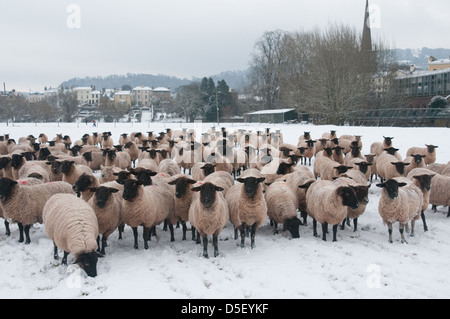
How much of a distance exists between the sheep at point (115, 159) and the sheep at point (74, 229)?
6.73 m

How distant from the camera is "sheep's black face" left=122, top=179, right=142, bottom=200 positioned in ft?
23.3

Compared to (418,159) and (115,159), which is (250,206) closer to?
(418,159)

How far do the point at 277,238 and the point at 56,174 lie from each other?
7.60 meters

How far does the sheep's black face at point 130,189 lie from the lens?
7.10 metres

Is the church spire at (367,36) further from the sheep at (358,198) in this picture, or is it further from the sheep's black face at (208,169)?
the sheep at (358,198)

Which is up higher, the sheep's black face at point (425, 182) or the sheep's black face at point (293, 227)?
the sheep's black face at point (425, 182)

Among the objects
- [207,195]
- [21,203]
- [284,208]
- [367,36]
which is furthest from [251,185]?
[367,36]

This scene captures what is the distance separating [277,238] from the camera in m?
8.02

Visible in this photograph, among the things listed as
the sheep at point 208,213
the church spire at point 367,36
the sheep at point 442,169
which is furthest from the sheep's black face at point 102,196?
the church spire at point 367,36

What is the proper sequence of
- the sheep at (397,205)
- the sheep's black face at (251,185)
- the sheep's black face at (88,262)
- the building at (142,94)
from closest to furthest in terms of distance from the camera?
the sheep's black face at (88,262) → the sheep's black face at (251,185) → the sheep at (397,205) → the building at (142,94)

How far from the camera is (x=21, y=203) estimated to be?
7.54m
